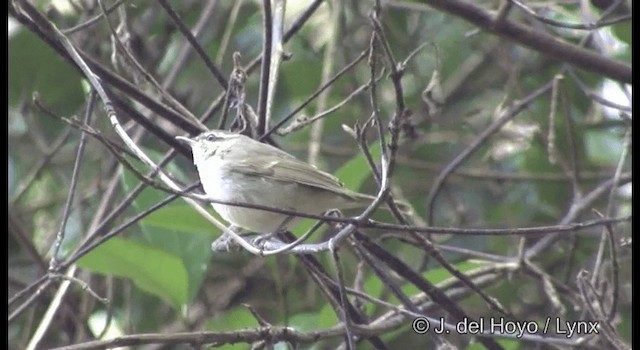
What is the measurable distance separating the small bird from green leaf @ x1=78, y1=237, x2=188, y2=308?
0.28m

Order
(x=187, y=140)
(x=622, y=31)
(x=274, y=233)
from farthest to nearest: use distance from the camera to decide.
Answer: (x=622, y=31)
(x=187, y=140)
(x=274, y=233)

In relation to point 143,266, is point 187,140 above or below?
above

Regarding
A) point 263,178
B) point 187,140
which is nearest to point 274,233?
point 263,178

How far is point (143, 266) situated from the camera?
3.53 metres

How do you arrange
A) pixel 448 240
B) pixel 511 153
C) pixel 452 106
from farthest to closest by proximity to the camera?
pixel 452 106 < pixel 511 153 < pixel 448 240

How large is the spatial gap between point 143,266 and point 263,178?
0.50 m

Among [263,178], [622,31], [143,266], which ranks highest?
[622,31]

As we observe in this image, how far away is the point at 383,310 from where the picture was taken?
14.2 ft

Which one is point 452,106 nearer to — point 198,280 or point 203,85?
point 203,85

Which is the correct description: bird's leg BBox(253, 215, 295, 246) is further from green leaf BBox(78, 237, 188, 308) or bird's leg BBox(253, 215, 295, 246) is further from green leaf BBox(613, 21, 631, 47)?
green leaf BBox(613, 21, 631, 47)

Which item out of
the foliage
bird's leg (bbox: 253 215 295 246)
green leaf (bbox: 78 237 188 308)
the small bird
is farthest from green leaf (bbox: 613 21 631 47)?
green leaf (bbox: 78 237 188 308)

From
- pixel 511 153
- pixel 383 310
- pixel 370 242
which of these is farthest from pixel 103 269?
pixel 511 153

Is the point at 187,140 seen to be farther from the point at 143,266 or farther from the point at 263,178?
the point at 143,266

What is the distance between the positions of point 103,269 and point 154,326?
1.05m
